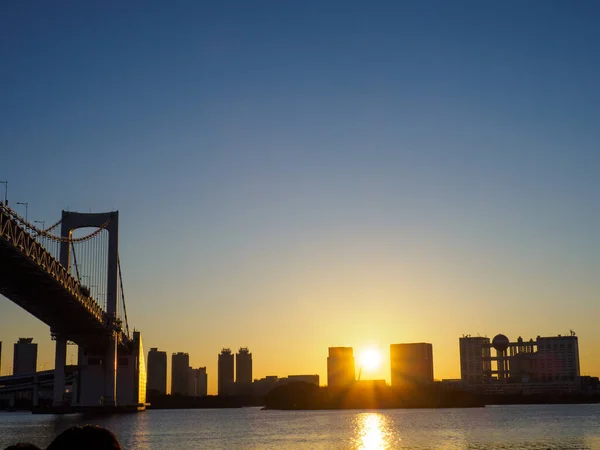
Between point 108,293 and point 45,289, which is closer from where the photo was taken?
point 45,289

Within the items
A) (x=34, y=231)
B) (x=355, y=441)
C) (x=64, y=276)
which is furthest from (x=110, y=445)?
(x=355, y=441)

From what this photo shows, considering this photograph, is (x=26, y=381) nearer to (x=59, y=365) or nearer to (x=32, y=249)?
(x=59, y=365)

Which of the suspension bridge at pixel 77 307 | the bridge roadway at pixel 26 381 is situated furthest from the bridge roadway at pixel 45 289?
the bridge roadway at pixel 26 381

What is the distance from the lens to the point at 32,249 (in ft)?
149

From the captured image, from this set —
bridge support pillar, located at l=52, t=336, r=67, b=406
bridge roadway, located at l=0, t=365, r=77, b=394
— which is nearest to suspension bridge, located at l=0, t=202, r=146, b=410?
bridge support pillar, located at l=52, t=336, r=67, b=406

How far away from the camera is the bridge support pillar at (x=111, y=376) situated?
82.8 m

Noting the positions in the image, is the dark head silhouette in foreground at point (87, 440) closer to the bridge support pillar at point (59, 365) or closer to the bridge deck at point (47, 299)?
the bridge deck at point (47, 299)

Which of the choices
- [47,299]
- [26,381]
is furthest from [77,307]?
[26,381]

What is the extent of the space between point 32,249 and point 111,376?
41545 mm

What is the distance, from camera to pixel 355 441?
61.0 m

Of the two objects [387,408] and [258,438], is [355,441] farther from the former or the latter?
[387,408]

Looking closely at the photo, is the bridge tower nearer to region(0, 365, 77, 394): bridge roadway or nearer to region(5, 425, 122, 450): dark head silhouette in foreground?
region(0, 365, 77, 394): bridge roadway

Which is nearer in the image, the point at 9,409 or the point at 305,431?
the point at 305,431

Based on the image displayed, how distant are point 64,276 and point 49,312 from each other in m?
10.1
